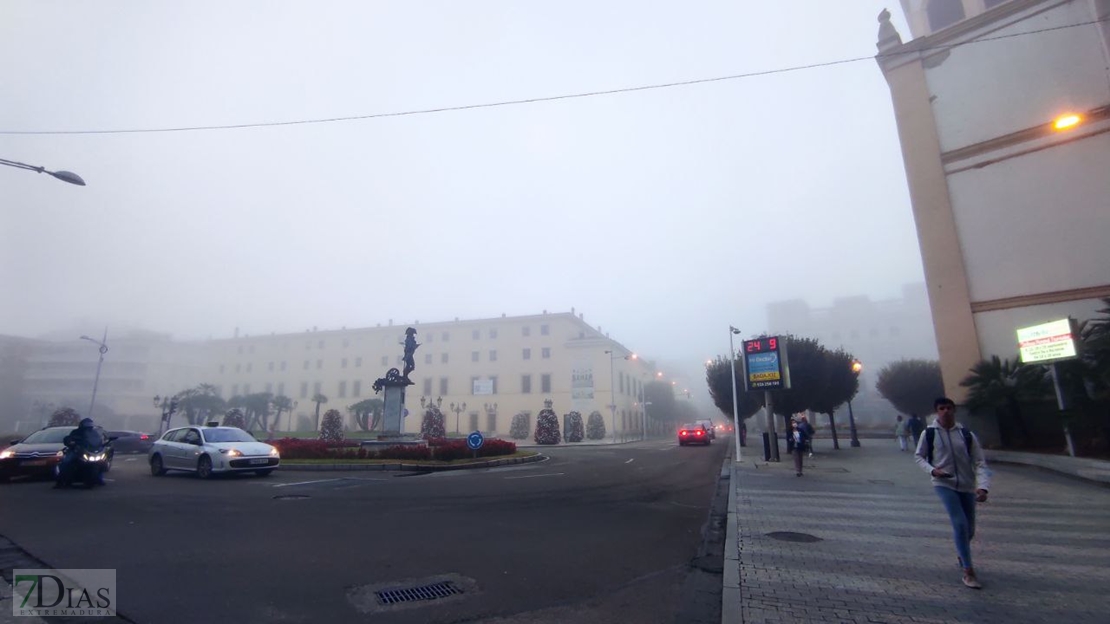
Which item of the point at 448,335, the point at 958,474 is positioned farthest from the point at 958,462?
the point at 448,335

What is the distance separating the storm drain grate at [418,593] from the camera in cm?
457

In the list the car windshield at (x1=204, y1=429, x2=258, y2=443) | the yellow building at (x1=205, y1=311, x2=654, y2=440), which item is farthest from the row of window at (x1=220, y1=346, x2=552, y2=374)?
the car windshield at (x1=204, y1=429, x2=258, y2=443)

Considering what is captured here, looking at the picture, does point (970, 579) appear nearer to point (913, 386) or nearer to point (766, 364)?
point (766, 364)

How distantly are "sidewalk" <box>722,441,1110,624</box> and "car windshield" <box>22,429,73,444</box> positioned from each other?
17.2 metres

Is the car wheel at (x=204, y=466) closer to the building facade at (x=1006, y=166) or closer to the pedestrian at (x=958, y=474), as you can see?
the pedestrian at (x=958, y=474)

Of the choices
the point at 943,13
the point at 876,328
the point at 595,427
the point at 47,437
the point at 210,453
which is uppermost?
the point at 943,13

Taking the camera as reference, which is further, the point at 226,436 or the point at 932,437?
the point at 226,436

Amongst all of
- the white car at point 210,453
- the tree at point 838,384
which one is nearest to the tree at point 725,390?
the tree at point 838,384

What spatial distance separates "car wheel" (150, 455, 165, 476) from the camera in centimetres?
1449

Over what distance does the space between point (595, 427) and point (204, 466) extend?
148 feet

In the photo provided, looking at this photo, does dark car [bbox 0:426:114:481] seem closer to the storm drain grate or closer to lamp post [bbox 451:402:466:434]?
the storm drain grate

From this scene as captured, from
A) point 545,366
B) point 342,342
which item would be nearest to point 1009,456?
point 545,366

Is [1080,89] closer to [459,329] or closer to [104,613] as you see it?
[104,613]

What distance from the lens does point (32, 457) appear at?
1272cm
